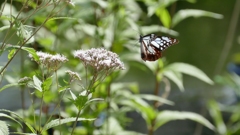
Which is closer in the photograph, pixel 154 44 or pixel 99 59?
pixel 99 59

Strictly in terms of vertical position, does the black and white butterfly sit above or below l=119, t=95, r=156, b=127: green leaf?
above

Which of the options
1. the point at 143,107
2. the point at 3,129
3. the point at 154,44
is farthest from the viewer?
the point at 143,107

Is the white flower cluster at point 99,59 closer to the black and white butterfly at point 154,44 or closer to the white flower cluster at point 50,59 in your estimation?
the white flower cluster at point 50,59

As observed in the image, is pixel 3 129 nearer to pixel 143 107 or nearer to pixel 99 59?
pixel 99 59

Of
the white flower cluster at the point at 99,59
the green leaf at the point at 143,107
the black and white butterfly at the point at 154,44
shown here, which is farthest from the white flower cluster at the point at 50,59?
the green leaf at the point at 143,107

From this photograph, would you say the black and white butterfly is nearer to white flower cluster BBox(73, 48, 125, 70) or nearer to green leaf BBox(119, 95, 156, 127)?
white flower cluster BBox(73, 48, 125, 70)

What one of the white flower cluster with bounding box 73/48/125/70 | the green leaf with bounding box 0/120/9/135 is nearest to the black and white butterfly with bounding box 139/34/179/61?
the white flower cluster with bounding box 73/48/125/70

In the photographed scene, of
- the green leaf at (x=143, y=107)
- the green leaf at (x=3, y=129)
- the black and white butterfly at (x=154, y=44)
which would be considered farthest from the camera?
the green leaf at (x=143, y=107)

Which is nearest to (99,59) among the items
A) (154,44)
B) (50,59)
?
(50,59)
